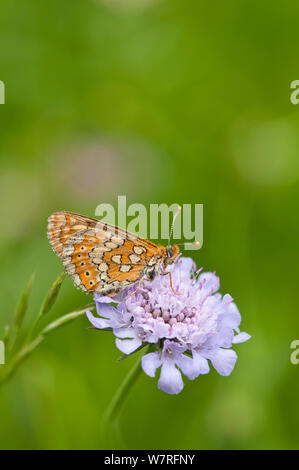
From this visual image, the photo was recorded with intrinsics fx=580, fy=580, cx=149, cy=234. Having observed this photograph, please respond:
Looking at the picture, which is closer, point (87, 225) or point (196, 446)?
point (87, 225)

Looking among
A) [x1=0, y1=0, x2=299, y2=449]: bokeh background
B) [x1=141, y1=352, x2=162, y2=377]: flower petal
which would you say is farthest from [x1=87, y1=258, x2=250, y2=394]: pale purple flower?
[x1=0, y1=0, x2=299, y2=449]: bokeh background

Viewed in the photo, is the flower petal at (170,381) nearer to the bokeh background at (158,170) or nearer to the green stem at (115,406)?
the green stem at (115,406)

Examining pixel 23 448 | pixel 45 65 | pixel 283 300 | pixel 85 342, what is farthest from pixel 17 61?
pixel 23 448

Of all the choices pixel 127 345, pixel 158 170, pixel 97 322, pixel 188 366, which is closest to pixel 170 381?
pixel 188 366

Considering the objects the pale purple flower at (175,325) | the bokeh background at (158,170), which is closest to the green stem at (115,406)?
the pale purple flower at (175,325)
